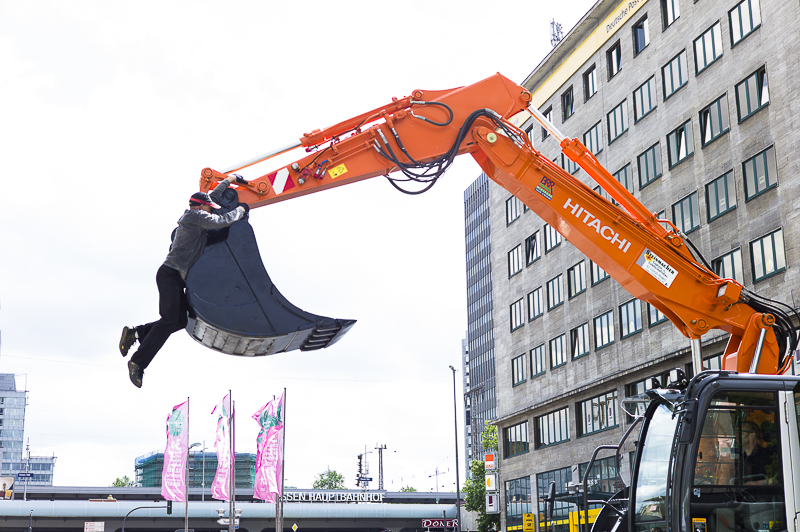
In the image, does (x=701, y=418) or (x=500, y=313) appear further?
(x=500, y=313)

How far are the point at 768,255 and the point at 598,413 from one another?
14.8 meters

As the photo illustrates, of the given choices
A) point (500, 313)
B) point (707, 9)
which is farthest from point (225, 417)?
point (707, 9)

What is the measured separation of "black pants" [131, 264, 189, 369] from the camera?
899 centimetres

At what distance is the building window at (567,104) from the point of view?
48.8m

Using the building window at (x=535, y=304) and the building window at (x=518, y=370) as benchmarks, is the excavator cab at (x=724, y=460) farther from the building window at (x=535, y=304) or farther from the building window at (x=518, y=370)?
the building window at (x=518, y=370)

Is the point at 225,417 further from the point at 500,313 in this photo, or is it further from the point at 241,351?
the point at 241,351

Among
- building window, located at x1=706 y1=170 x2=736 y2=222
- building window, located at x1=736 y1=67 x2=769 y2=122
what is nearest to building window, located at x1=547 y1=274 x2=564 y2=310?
building window, located at x1=706 y1=170 x2=736 y2=222

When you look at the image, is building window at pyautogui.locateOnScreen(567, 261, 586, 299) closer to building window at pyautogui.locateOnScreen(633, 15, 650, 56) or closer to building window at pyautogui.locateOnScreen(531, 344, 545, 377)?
building window at pyautogui.locateOnScreen(531, 344, 545, 377)

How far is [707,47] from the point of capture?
119ft

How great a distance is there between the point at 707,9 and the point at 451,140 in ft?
96.6

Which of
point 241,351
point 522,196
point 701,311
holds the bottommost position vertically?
point 241,351

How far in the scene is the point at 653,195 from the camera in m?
39.7

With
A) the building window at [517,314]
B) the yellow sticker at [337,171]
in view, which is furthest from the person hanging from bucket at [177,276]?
the building window at [517,314]

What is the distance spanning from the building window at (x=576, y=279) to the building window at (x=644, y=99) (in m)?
8.60
